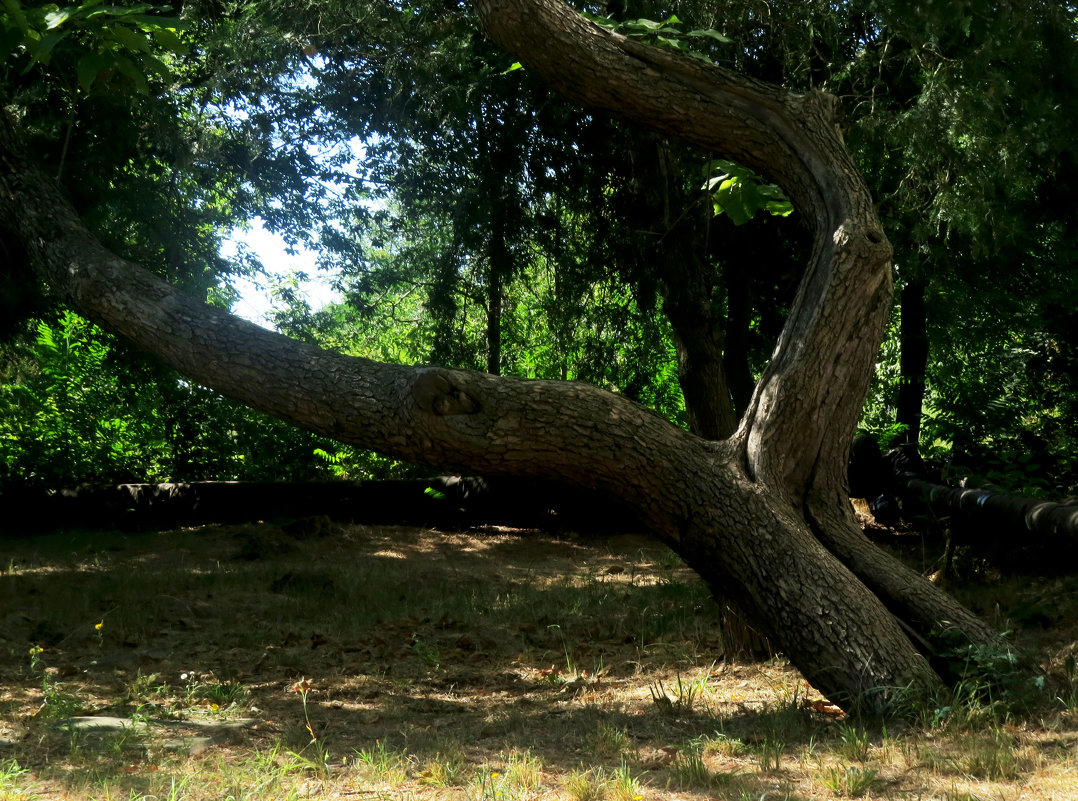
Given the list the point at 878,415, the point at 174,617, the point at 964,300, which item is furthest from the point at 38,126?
the point at 878,415

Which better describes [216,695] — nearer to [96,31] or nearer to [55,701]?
[55,701]

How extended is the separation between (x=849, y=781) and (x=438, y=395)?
8.11ft

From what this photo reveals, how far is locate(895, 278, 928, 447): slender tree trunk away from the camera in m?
12.6

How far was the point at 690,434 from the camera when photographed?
5.47 m

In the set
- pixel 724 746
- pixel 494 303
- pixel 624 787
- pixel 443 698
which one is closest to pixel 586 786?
pixel 624 787

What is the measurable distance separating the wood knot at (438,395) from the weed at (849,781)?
2333 mm

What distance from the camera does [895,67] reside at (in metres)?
10.1

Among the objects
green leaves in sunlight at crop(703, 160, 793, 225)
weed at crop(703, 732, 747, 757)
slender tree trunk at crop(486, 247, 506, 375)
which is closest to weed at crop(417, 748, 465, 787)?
weed at crop(703, 732, 747, 757)

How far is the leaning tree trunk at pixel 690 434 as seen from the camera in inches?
196

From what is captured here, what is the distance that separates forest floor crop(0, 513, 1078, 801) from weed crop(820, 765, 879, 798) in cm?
1

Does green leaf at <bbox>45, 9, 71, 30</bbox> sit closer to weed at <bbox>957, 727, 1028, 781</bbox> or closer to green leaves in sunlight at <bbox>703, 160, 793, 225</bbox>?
green leaves in sunlight at <bbox>703, 160, 793, 225</bbox>

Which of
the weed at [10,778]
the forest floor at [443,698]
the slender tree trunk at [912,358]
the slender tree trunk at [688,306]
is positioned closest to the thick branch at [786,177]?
the forest floor at [443,698]

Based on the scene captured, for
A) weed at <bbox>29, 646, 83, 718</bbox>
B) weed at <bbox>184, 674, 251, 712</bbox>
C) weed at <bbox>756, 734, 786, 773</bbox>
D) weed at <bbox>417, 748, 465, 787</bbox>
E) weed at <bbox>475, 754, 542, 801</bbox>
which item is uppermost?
weed at <bbox>756, 734, 786, 773</bbox>

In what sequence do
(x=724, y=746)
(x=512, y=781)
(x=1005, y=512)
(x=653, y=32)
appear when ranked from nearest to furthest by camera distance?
(x=512, y=781)
(x=724, y=746)
(x=653, y=32)
(x=1005, y=512)
